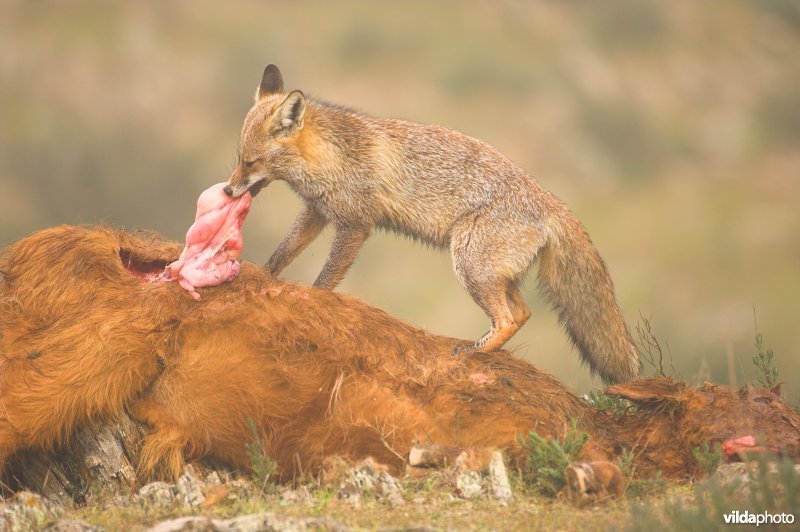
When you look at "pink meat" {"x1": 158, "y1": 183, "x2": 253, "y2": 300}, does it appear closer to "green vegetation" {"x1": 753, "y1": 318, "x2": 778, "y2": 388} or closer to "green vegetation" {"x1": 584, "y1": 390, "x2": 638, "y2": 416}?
"green vegetation" {"x1": 584, "y1": 390, "x2": 638, "y2": 416}

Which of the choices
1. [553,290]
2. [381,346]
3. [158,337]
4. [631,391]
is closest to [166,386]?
[158,337]

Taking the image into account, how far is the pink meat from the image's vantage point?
5457 millimetres

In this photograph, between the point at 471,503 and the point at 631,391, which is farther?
the point at 631,391

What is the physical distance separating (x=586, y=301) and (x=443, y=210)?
4.51 feet

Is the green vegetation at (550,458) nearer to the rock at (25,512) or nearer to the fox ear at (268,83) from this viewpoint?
the rock at (25,512)

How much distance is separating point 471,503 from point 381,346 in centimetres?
111

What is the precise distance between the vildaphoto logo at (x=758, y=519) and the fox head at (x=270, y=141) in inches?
175

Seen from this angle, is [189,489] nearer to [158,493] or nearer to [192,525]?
[158,493]

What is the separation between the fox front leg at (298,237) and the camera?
7.32 meters

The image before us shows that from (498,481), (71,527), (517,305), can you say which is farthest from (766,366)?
(71,527)

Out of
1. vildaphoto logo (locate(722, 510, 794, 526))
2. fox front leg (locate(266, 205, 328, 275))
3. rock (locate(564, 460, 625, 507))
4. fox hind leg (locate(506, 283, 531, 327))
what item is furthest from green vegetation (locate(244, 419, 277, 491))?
fox hind leg (locate(506, 283, 531, 327))

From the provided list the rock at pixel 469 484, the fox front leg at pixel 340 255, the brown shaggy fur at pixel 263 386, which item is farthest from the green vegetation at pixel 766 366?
the fox front leg at pixel 340 255

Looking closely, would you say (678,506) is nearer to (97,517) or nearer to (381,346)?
(381,346)

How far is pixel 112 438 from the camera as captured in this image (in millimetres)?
5133
